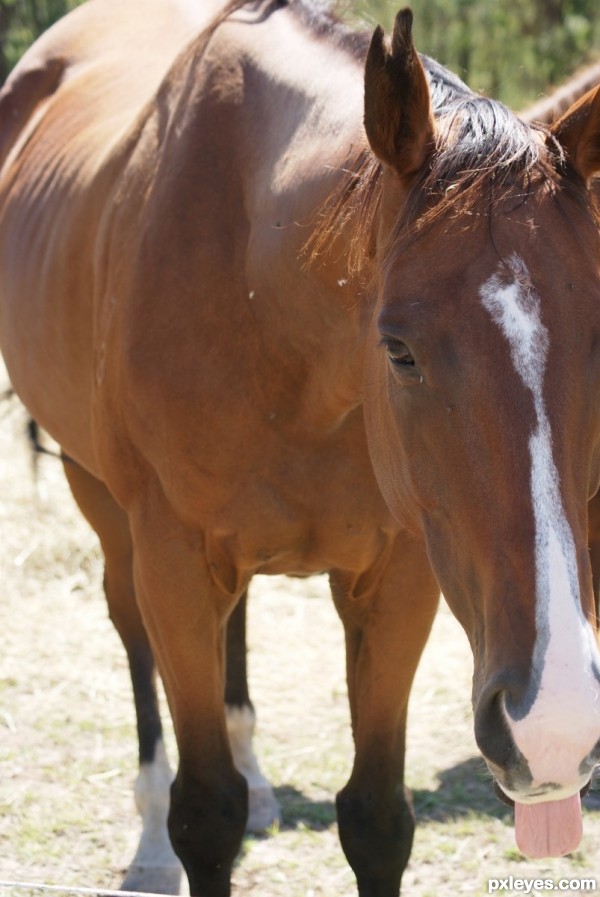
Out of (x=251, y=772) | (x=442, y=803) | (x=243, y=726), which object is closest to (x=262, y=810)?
(x=251, y=772)

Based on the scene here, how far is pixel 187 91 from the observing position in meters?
2.87

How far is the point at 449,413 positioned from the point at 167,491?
1114 mm

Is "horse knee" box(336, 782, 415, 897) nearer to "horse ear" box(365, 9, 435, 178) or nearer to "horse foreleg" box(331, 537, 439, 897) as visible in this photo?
"horse foreleg" box(331, 537, 439, 897)

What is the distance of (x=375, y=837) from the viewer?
301 cm

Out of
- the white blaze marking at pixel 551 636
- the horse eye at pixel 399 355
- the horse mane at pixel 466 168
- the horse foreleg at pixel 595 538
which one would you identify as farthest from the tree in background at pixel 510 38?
the white blaze marking at pixel 551 636

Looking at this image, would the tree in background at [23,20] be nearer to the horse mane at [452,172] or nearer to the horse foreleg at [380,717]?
the horse foreleg at [380,717]

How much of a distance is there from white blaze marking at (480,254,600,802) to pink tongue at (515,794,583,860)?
67 mm

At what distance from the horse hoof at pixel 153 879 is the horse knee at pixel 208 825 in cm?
53

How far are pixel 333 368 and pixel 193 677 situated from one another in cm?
86

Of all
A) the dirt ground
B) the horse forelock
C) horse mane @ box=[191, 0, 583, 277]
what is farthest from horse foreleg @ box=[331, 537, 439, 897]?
the horse forelock

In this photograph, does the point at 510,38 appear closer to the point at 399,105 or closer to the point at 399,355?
the point at 399,105

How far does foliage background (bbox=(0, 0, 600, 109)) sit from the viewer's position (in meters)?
8.12

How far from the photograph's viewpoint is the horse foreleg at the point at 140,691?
11.6ft

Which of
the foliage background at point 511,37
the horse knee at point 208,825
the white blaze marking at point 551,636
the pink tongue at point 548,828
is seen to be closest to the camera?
the white blaze marking at point 551,636
